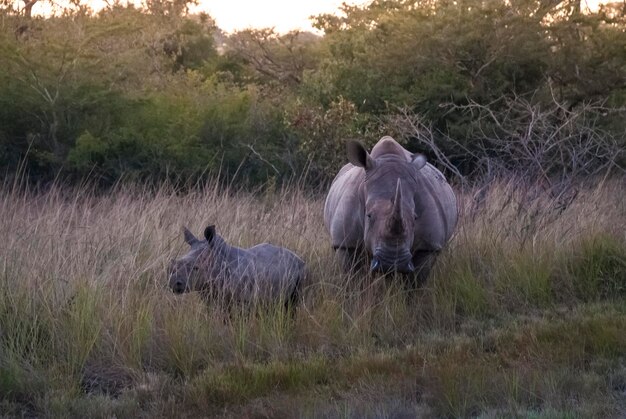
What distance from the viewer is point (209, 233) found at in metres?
7.03

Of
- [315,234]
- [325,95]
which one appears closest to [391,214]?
[315,234]

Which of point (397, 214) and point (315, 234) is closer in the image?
point (397, 214)

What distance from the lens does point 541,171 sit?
11.0 meters

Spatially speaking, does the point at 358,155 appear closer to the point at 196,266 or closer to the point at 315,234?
the point at 196,266

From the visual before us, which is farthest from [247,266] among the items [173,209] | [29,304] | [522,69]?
[522,69]

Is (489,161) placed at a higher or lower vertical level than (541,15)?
lower

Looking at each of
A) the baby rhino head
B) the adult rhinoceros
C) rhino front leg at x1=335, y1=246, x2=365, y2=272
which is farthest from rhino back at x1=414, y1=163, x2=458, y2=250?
the baby rhino head

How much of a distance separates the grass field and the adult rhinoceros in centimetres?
30

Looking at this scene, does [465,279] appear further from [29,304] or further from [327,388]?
[29,304]

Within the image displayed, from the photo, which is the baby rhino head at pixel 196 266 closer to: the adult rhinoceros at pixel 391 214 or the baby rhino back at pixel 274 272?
the baby rhino back at pixel 274 272

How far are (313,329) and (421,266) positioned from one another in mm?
1269

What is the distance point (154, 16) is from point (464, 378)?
79.0ft

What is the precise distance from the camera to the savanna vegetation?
229 inches

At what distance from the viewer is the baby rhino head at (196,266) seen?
682 centimetres
